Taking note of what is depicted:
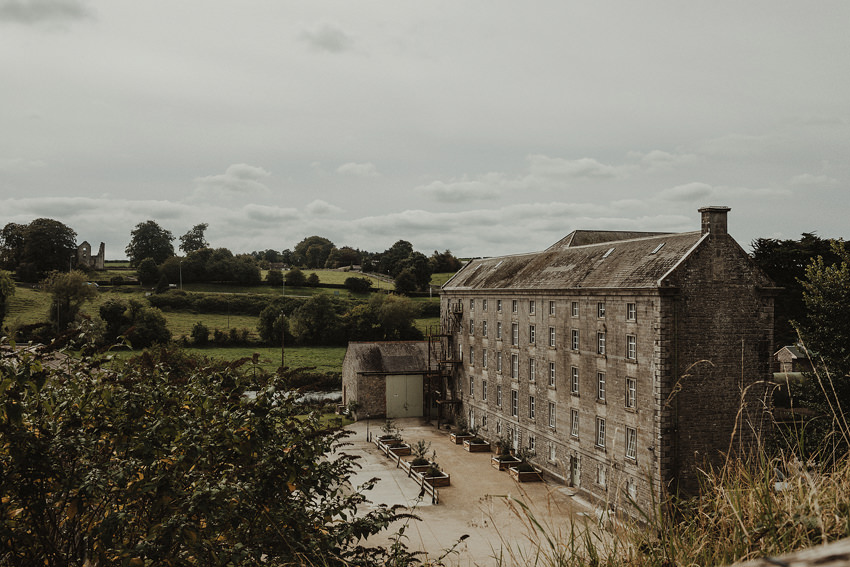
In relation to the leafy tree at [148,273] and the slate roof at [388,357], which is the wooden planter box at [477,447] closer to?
the slate roof at [388,357]

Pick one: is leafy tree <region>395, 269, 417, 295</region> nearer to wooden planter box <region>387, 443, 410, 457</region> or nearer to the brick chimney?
wooden planter box <region>387, 443, 410, 457</region>

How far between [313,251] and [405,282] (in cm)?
5895

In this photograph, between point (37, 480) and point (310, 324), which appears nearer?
point (37, 480)

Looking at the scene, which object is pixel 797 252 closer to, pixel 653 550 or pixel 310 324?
pixel 310 324

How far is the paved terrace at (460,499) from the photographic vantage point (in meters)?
20.5

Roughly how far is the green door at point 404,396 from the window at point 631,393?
23.4 meters

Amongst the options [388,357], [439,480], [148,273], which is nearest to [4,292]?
[148,273]

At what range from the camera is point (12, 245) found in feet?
301

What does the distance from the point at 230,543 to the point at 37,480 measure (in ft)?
6.52

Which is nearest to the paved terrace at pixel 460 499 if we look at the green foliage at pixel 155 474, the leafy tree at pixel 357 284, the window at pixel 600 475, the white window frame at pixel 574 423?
the window at pixel 600 475

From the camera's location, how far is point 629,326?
24.9 meters

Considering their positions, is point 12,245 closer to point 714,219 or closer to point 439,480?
point 439,480

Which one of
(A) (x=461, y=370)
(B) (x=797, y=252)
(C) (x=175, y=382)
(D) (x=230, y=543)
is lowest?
(A) (x=461, y=370)

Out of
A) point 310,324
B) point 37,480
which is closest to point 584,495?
point 37,480
